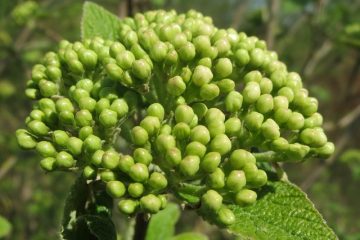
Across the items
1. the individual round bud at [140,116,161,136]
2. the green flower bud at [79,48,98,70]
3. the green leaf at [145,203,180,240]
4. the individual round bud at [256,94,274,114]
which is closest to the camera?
the individual round bud at [140,116,161,136]

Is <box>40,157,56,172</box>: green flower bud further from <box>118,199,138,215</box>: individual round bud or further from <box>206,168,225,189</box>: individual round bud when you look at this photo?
<box>206,168,225,189</box>: individual round bud

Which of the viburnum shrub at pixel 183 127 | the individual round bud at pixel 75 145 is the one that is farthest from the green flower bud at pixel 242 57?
the individual round bud at pixel 75 145

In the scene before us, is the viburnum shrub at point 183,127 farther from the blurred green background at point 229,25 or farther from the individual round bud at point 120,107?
the blurred green background at point 229,25

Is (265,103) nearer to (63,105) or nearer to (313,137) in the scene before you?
(313,137)

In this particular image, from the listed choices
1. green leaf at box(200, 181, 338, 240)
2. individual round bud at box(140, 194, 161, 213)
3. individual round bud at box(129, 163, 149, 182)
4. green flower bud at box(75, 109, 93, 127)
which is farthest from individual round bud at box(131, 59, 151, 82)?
green leaf at box(200, 181, 338, 240)

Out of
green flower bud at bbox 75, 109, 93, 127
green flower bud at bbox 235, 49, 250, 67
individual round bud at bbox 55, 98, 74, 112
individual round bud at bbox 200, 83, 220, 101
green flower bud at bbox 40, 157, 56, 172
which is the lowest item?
green flower bud at bbox 40, 157, 56, 172

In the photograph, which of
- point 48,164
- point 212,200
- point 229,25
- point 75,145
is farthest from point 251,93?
point 229,25
